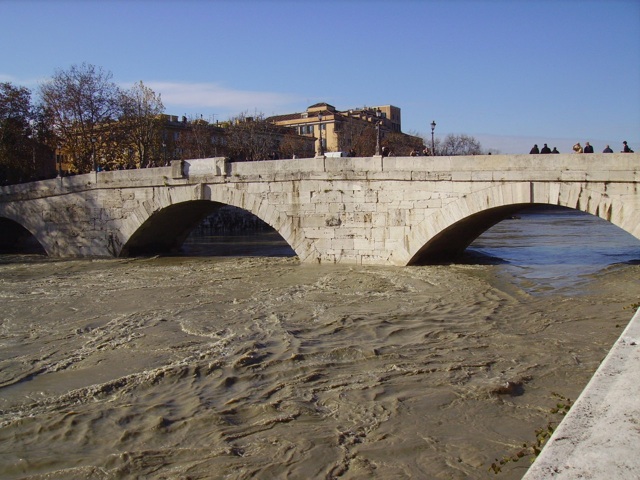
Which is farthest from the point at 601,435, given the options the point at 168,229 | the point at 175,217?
Answer: the point at 168,229

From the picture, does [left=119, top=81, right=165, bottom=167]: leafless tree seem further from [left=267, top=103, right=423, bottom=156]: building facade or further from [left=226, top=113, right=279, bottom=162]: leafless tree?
[left=267, top=103, right=423, bottom=156]: building facade

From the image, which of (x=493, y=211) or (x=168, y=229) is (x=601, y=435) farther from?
(x=168, y=229)

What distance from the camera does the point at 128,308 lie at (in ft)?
34.6

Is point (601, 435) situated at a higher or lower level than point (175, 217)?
higher

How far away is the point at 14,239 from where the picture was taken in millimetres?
24609

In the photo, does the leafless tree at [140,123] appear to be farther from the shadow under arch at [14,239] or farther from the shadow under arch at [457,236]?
the shadow under arch at [457,236]

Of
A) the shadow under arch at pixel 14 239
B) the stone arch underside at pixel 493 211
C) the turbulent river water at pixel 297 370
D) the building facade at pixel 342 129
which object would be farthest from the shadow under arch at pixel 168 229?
the building facade at pixel 342 129

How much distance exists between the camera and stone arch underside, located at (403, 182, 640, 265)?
35.2 ft

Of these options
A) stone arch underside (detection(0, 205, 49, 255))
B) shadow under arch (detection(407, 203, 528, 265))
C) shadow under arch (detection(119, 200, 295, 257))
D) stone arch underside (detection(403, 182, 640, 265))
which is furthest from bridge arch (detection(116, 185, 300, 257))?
stone arch underside (detection(0, 205, 49, 255))

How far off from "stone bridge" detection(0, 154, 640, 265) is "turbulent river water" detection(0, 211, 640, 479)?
1.24 m

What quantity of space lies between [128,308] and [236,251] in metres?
10.1

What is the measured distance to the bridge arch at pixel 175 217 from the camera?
15.5 m

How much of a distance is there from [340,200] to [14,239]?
16.0 metres

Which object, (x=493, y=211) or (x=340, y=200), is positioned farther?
(x=340, y=200)
